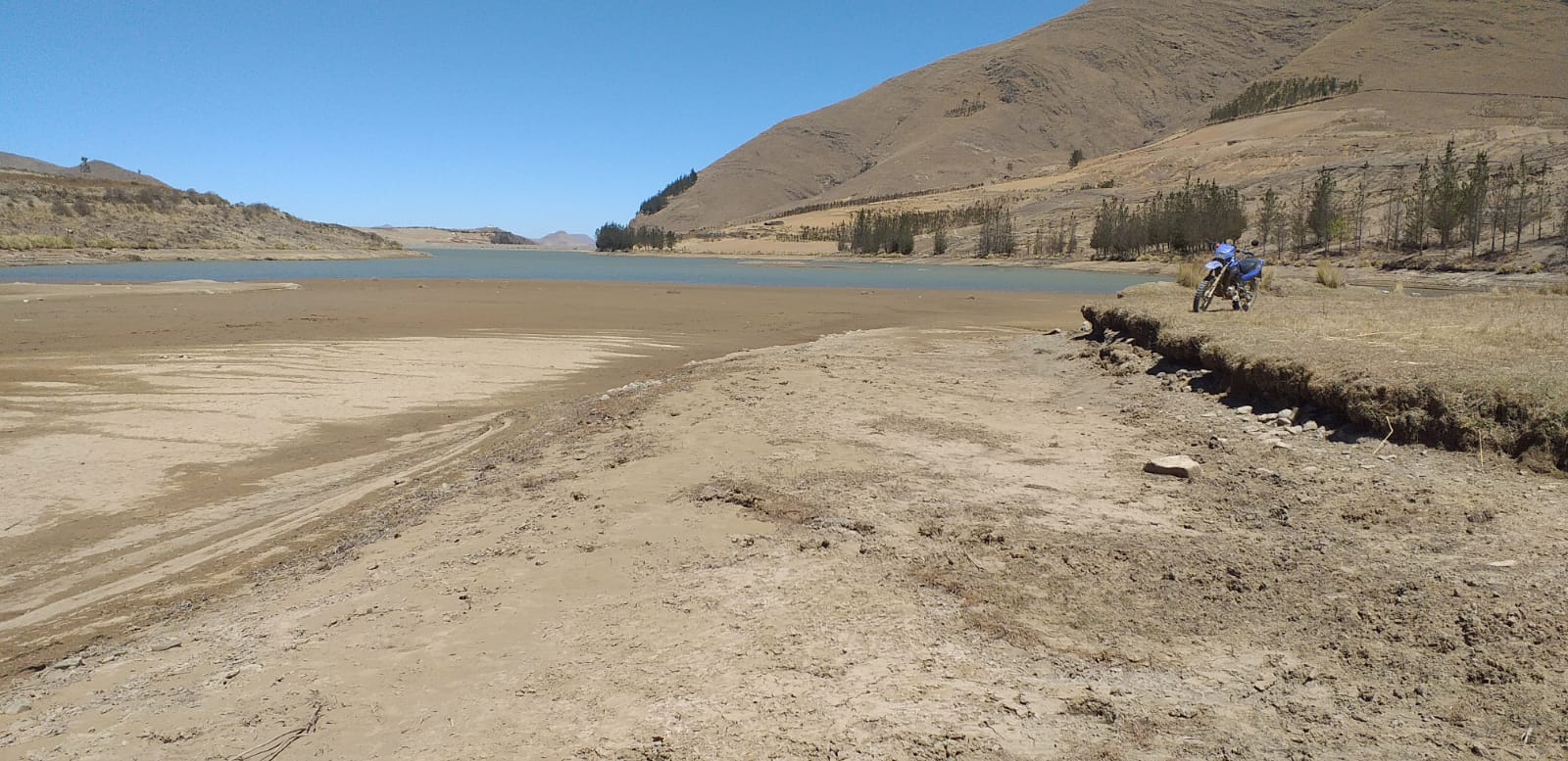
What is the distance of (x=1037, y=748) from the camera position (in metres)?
3.12

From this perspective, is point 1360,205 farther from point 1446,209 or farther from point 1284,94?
point 1284,94

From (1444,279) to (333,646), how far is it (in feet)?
183

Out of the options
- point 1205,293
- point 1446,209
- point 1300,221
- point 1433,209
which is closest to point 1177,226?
point 1300,221

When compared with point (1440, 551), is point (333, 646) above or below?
below

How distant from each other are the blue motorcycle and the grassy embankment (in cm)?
44

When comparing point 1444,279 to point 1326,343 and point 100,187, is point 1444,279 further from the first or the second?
point 100,187

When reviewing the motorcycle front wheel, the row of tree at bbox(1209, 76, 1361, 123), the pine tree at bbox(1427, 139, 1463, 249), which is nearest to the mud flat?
the motorcycle front wheel

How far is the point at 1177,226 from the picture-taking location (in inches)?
2884

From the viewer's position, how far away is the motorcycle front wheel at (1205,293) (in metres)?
14.7

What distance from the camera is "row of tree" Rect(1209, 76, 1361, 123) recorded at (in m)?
150

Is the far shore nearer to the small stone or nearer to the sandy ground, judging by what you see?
the sandy ground

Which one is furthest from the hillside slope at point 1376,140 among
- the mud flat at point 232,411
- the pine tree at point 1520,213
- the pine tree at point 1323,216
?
the mud flat at point 232,411

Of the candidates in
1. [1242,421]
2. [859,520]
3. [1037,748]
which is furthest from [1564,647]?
[1242,421]

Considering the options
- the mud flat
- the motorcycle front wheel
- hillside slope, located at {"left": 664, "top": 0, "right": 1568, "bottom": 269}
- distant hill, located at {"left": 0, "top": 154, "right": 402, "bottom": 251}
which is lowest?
the mud flat
